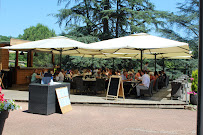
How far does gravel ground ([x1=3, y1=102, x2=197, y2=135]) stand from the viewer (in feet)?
16.2

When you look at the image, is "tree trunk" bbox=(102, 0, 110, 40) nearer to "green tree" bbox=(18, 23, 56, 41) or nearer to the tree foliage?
the tree foliage

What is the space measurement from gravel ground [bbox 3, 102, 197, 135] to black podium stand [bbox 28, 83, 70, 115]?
0.71 feet

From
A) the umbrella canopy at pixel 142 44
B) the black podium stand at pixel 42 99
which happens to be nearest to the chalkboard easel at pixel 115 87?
the umbrella canopy at pixel 142 44

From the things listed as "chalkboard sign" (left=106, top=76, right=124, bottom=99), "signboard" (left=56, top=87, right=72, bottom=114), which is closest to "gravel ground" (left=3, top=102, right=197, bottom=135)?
"signboard" (left=56, top=87, right=72, bottom=114)

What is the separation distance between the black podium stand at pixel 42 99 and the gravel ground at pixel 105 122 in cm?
22

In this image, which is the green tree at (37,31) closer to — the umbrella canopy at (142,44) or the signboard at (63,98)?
the umbrella canopy at (142,44)

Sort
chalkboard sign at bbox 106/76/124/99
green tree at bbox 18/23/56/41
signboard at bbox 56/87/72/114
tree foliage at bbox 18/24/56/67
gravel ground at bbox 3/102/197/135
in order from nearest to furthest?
1. gravel ground at bbox 3/102/197/135
2. signboard at bbox 56/87/72/114
3. chalkboard sign at bbox 106/76/124/99
4. tree foliage at bbox 18/24/56/67
5. green tree at bbox 18/23/56/41

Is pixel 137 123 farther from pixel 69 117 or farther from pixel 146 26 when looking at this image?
pixel 146 26

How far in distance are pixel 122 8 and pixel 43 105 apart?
18.9 metres

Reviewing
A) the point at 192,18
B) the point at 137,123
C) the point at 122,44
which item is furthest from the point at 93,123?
the point at 192,18

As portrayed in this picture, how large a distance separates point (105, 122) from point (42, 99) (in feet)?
7.22

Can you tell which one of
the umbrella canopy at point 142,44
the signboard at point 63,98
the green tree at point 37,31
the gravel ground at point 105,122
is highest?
the green tree at point 37,31

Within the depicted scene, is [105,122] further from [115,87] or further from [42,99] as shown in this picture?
[115,87]

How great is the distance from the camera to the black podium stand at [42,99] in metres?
6.52
